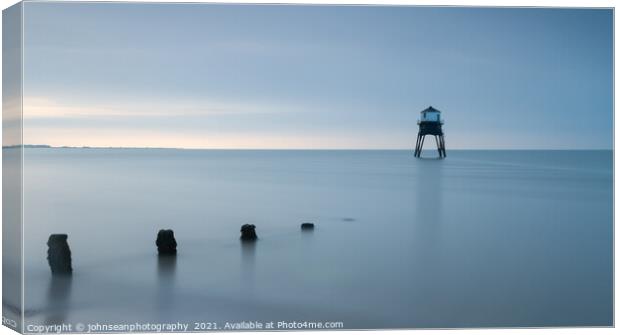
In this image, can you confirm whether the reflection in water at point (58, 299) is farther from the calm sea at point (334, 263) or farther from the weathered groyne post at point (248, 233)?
the weathered groyne post at point (248, 233)

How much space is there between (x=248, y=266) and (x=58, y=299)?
1.83m

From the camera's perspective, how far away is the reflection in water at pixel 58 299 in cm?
585

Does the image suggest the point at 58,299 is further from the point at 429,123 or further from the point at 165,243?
the point at 429,123

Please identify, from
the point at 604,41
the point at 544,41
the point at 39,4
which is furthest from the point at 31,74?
the point at 604,41

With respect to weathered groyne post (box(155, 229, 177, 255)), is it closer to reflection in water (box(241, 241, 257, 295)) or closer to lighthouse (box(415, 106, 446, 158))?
reflection in water (box(241, 241, 257, 295))

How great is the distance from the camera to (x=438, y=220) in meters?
9.30

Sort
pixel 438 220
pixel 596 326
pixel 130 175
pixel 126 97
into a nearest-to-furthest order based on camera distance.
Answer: pixel 596 326
pixel 126 97
pixel 438 220
pixel 130 175

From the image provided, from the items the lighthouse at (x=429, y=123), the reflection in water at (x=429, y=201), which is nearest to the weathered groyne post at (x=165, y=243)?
the reflection in water at (x=429, y=201)

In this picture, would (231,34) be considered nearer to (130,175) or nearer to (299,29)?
(299,29)

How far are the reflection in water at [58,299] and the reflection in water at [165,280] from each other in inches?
30.3

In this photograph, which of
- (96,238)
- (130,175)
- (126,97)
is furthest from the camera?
(130,175)

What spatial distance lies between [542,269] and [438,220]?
2477 millimetres

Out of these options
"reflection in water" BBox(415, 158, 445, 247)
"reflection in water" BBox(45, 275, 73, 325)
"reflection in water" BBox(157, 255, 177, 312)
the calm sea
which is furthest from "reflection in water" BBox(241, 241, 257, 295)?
"reflection in water" BBox(415, 158, 445, 247)

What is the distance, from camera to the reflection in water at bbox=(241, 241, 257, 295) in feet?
21.2
